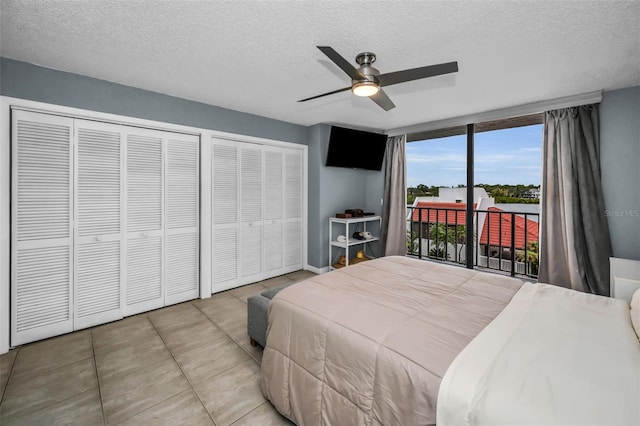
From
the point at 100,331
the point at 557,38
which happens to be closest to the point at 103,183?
the point at 100,331

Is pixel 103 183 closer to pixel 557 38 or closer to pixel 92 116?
→ pixel 92 116

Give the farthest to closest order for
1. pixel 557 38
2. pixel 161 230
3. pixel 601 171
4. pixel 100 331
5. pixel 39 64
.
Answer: pixel 161 230, pixel 601 171, pixel 100 331, pixel 39 64, pixel 557 38

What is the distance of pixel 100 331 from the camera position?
8.62ft

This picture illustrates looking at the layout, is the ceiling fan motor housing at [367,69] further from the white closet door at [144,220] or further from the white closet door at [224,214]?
the white closet door at [144,220]

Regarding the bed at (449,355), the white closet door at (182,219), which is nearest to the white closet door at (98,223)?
the white closet door at (182,219)

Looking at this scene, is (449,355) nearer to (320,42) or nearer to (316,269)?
(320,42)

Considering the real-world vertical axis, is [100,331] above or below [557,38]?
below

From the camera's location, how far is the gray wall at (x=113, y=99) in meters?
2.31

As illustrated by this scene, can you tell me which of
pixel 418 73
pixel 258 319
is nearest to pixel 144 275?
pixel 258 319

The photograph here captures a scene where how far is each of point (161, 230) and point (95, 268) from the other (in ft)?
2.27

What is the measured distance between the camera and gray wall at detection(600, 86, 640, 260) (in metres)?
2.76

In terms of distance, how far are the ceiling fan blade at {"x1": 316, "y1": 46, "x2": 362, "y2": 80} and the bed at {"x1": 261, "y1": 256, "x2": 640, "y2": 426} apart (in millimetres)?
1509

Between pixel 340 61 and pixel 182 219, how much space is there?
104 inches

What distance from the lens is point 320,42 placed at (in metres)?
1.99
